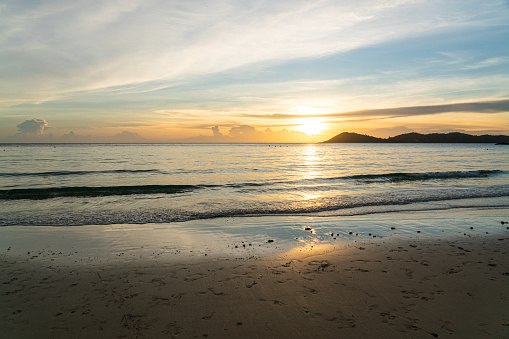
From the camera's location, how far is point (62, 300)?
227 inches

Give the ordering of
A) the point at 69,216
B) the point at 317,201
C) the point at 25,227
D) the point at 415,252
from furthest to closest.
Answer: the point at 317,201
the point at 69,216
the point at 25,227
the point at 415,252

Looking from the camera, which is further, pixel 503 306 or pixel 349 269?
pixel 349 269

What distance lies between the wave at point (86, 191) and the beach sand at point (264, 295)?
41.3ft

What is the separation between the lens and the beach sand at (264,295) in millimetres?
4757

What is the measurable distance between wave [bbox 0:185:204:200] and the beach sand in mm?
12599

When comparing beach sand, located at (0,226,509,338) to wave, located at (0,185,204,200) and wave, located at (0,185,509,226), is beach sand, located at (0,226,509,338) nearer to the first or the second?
wave, located at (0,185,509,226)

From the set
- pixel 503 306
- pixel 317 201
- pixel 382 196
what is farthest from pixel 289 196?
pixel 503 306

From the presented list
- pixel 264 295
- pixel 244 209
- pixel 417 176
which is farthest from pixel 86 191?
pixel 417 176

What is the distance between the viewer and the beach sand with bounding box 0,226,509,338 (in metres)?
4.76

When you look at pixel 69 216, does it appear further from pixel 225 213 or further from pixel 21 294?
pixel 21 294

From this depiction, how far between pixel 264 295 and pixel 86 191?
66.2 ft

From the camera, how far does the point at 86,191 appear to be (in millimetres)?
21250

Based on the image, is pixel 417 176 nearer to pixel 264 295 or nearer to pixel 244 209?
pixel 244 209

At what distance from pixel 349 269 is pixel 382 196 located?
13.2 metres
